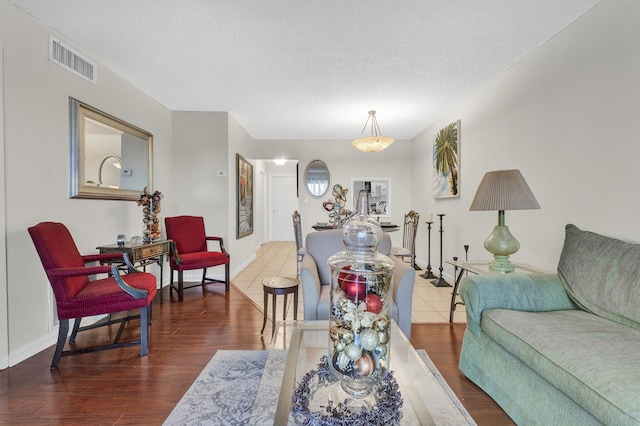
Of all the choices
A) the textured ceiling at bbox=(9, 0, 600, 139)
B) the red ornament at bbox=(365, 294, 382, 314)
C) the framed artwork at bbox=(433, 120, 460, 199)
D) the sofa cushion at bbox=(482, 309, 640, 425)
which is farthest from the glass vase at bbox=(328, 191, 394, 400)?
the framed artwork at bbox=(433, 120, 460, 199)

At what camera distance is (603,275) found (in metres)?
1.59

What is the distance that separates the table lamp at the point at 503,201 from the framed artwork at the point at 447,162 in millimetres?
1886

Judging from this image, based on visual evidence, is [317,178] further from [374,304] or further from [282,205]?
[374,304]

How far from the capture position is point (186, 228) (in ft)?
12.5

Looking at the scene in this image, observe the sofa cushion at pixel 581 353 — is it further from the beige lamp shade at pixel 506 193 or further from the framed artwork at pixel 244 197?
the framed artwork at pixel 244 197

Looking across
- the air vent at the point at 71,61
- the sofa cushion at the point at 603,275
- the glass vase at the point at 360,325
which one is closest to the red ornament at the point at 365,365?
the glass vase at the point at 360,325

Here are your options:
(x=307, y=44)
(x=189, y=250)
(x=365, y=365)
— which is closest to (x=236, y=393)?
(x=365, y=365)

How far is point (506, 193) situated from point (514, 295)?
752 mm

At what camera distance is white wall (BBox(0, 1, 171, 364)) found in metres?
2.04

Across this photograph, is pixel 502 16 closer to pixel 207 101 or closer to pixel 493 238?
pixel 493 238

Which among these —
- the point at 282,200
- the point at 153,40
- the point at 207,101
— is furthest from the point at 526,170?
the point at 282,200

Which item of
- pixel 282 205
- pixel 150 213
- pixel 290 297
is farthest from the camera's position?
pixel 282 205

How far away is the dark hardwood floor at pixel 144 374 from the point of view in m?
1.56

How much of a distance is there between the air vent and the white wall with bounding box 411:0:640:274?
13.1 ft
